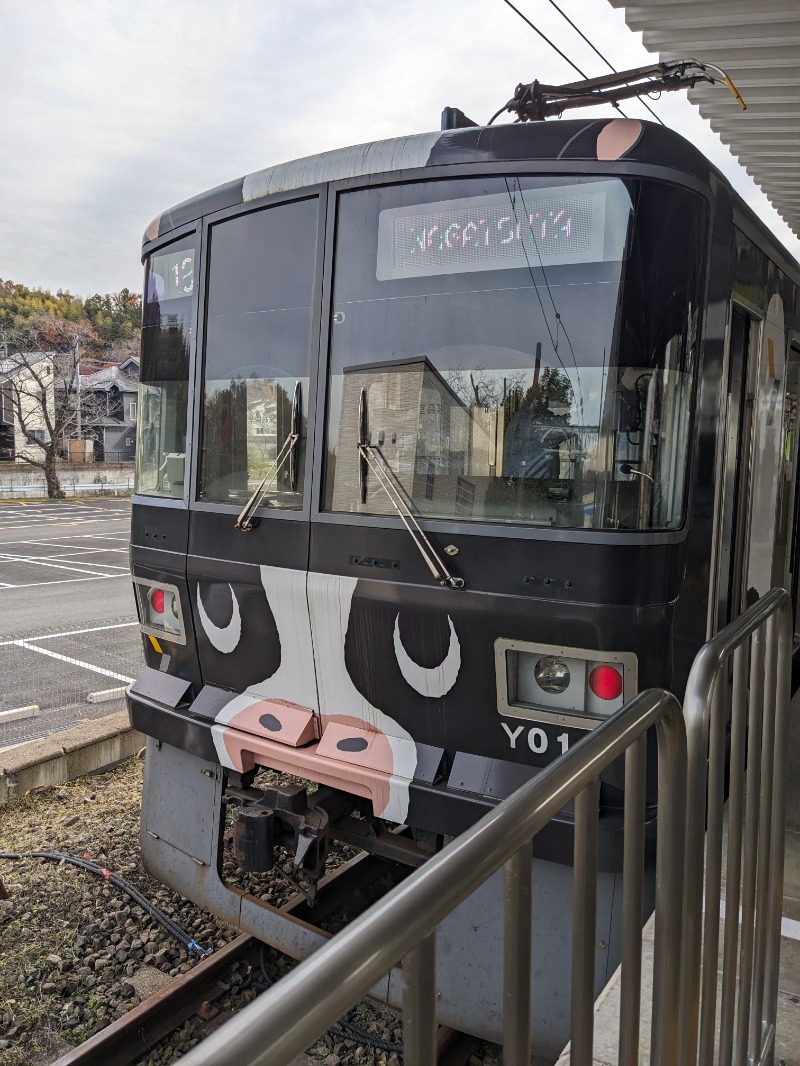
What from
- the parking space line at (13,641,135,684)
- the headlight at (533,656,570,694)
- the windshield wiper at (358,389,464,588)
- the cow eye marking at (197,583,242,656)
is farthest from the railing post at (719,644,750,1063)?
the parking space line at (13,641,135,684)

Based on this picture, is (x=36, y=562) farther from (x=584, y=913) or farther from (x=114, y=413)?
(x=114, y=413)

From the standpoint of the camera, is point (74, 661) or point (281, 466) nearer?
point (281, 466)

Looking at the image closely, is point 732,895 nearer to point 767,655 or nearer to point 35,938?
point 767,655

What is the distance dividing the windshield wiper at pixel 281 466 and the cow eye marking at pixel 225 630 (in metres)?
0.33

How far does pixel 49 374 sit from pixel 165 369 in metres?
36.7

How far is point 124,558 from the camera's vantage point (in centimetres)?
1833

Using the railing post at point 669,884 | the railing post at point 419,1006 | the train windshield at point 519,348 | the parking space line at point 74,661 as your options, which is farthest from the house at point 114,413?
the railing post at point 419,1006

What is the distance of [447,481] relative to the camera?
309 centimetres

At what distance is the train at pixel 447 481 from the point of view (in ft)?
9.30

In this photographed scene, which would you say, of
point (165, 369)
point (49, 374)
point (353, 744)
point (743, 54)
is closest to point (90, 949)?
point (353, 744)

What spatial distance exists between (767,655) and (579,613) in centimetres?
62

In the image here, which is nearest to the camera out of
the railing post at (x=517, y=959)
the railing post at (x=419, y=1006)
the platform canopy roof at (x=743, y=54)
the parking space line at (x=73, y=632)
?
the railing post at (x=419, y=1006)

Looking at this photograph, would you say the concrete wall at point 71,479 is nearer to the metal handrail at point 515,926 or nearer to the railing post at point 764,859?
the railing post at point 764,859

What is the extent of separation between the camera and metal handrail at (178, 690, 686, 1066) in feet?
2.61
